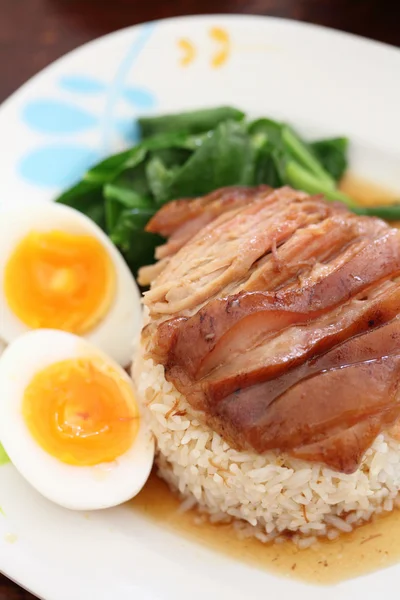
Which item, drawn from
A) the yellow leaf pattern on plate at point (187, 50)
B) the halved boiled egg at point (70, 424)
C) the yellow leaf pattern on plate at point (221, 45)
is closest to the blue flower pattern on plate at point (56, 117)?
the yellow leaf pattern on plate at point (187, 50)

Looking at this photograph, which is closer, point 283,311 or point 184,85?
point 283,311

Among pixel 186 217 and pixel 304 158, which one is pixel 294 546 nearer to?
pixel 186 217

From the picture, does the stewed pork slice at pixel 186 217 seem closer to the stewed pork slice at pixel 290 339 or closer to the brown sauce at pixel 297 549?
the stewed pork slice at pixel 290 339

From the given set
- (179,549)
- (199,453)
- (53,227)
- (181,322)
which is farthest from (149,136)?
(179,549)

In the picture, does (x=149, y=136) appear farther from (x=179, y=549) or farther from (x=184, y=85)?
(x=179, y=549)

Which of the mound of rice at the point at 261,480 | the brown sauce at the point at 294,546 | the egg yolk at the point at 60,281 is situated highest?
the egg yolk at the point at 60,281

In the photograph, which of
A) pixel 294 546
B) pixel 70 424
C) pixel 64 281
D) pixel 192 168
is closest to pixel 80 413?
pixel 70 424

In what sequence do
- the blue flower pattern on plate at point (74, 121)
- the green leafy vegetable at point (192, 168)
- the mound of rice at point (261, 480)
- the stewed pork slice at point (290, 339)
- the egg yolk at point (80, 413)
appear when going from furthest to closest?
1. the blue flower pattern on plate at point (74, 121)
2. the green leafy vegetable at point (192, 168)
3. the egg yolk at point (80, 413)
4. the mound of rice at point (261, 480)
5. the stewed pork slice at point (290, 339)
